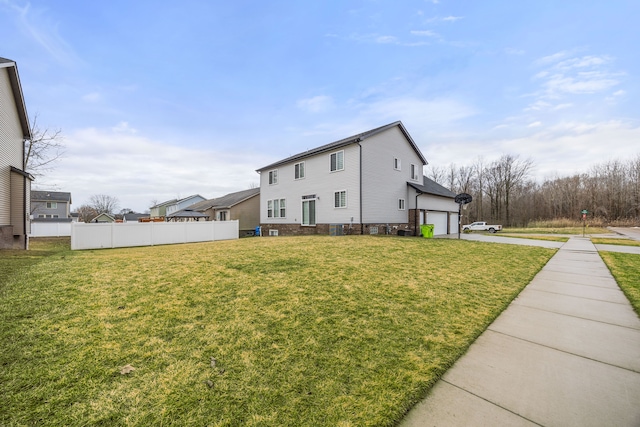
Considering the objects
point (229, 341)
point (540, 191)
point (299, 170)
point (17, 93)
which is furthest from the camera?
point (540, 191)

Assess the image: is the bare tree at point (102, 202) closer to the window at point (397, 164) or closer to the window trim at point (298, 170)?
the window trim at point (298, 170)

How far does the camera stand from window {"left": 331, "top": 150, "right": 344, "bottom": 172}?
1653 cm

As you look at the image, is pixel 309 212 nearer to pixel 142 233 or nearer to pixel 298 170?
pixel 298 170

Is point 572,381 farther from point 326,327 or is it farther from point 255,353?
point 255,353

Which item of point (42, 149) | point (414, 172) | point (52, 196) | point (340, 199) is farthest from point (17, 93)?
point (52, 196)

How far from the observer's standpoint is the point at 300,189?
19391mm

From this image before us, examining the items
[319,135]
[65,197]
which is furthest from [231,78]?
[65,197]

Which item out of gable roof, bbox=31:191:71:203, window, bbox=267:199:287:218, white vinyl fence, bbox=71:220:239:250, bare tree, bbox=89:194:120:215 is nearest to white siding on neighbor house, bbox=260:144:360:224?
window, bbox=267:199:287:218

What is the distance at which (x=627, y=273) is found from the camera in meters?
7.41

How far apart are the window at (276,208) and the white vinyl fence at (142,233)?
4396 mm

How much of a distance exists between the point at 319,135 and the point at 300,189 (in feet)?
27.5

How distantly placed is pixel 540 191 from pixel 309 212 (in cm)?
4805

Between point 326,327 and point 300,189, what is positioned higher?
point 300,189

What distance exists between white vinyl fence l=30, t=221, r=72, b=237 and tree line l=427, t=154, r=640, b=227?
2104 inches
